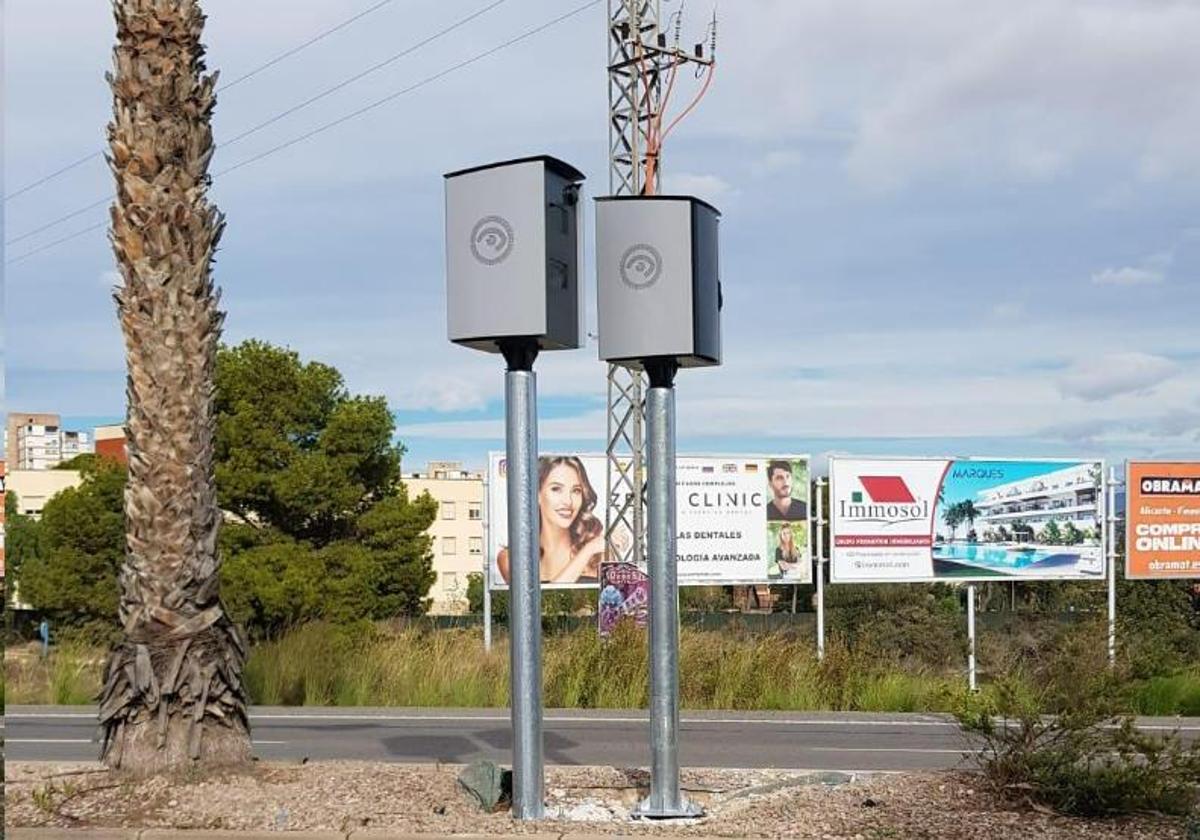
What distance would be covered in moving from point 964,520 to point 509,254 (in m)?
20.0

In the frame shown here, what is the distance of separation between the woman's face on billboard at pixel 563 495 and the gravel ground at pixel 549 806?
1715 cm

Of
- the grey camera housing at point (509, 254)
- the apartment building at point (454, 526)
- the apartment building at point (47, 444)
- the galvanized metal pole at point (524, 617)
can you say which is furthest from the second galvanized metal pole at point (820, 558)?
the apartment building at point (47, 444)

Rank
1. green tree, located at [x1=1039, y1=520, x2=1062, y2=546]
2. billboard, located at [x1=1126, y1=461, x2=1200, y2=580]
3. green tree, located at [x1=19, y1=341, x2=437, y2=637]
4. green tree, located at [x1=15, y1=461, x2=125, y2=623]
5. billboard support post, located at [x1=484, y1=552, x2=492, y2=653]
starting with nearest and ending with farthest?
billboard support post, located at [x1=484, y1=552, x2=492, y2=653] → green tree, located at [x1=1039, y1=520, x2=1062, y2=546] → billboard, located at [x1=1126, y1=461, x2=1200, y2=580] → green tree, located at [x1=19, y1=341, x2=437, y2=637] → green tree, located at [x1=15, y1=461, x2=125, y2=623]

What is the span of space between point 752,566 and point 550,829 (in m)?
19.2

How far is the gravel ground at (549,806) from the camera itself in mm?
7949

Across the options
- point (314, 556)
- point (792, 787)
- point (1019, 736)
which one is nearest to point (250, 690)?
point (792, 787)

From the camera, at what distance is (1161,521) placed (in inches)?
1094

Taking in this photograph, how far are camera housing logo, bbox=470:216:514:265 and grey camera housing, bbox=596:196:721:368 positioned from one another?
1.83ft

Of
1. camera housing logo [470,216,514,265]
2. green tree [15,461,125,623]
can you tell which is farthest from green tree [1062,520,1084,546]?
green tree [15,461,125,623]

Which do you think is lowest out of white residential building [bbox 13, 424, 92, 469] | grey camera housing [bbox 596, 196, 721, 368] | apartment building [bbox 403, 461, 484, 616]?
apartment building [bbox 403, 461, 484, 616]

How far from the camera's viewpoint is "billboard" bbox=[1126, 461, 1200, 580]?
2761 centimetres

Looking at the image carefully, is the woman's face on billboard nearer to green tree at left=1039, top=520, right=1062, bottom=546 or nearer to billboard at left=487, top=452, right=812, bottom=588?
billboard at left=487, top=452, right=812, bottom=588

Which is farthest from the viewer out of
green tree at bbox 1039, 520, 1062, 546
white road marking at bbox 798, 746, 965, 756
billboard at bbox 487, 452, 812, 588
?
green tree at bbox 1039, 520, 1062, 546

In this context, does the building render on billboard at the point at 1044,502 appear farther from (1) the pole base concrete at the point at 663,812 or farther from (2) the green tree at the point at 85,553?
(2) the green tree at the point at 85,553
